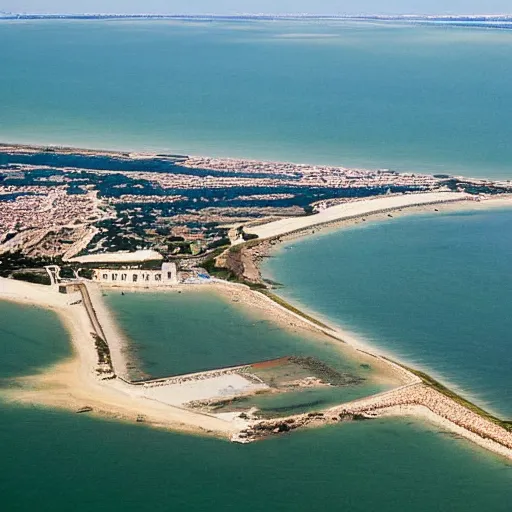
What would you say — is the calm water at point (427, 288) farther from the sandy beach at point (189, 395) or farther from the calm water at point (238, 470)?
the calm water at point (238, 470)

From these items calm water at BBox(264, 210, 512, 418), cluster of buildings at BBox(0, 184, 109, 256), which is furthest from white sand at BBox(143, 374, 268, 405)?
cluster of buildings at BBox(0, 184, 109, 256)

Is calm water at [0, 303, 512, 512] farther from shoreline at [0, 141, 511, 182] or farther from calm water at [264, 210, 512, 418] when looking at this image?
shoreline at [0, 141, 511, 182]

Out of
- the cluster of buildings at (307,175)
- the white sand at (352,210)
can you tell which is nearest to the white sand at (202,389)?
the white sand at (352,210)

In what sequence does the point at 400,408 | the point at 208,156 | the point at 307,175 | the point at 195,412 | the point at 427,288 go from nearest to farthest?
the point at 195,412
the point at 400,408
the point at 427,288
the point at 307,175
the point at 208,156

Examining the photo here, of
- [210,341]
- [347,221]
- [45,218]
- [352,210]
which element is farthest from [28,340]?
[352,210]

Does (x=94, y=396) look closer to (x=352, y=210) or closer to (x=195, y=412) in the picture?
(x=195, y=412)

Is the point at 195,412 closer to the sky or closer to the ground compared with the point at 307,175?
closer to the ground

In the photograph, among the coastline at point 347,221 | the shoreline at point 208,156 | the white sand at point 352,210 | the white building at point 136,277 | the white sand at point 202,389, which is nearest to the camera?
the white sand at point 202,389
